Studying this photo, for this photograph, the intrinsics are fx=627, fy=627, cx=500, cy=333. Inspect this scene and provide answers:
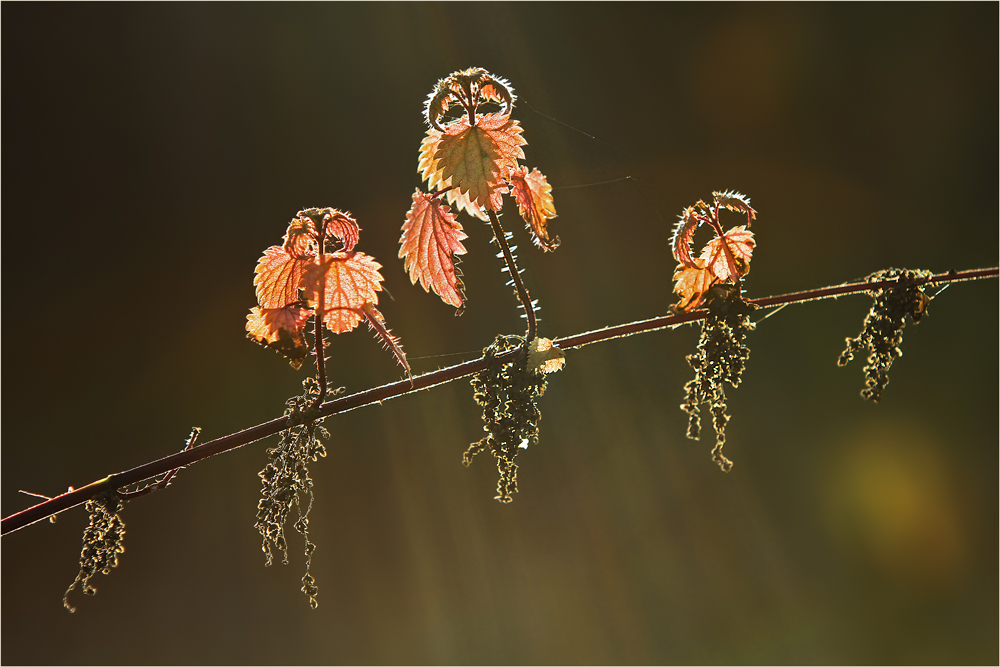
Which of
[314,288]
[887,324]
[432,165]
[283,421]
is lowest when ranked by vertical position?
[887,324]

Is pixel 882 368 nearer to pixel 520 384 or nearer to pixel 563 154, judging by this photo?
pixel 520 384

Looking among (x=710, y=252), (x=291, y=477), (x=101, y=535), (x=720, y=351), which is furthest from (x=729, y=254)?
(x=101, y=535)

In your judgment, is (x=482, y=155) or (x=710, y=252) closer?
(x=482, y=155)

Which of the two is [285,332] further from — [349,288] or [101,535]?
[101,535]

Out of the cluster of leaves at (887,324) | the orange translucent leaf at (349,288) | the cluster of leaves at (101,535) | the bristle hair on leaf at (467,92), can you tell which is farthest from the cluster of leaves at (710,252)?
the cluster of leaves at (101,535)

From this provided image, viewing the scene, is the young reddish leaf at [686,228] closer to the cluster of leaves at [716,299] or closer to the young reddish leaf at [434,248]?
the cluster of leaves at [716,299]

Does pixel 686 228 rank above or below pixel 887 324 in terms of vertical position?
above
